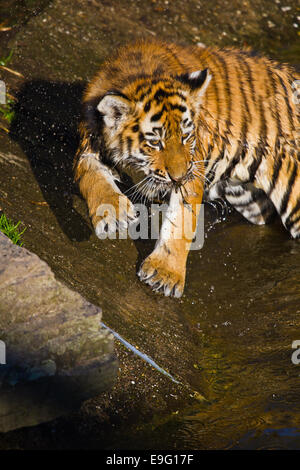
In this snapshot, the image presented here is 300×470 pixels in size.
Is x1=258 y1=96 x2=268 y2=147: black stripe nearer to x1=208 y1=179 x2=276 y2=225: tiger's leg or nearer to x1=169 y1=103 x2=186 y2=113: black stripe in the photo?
x1=208 y1=179 x2=276 y2=225: tiger's leg

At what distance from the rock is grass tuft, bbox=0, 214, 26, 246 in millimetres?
512

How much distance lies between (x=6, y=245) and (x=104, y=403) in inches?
30.4

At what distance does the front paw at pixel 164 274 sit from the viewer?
13.1 feet

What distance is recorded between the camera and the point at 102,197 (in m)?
3.95

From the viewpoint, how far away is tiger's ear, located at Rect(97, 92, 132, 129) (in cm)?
376

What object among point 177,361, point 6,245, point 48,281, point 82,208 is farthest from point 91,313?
point 82,208

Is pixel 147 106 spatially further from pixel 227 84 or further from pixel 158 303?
pixel 158 303

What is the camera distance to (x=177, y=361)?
340 cm

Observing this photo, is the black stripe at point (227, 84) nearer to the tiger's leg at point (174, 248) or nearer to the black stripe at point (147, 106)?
the tiger's leg at point (174, 248)

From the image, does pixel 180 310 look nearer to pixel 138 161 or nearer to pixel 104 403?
pixel 138 161

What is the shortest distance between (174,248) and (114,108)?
87 centimetres

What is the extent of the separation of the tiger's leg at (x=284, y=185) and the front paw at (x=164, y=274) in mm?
1021

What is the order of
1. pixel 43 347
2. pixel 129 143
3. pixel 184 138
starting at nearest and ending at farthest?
pixel 43 347
pixel 184 138
pixel 129 143

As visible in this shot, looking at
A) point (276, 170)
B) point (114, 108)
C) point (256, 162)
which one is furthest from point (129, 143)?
point (276, 170)
